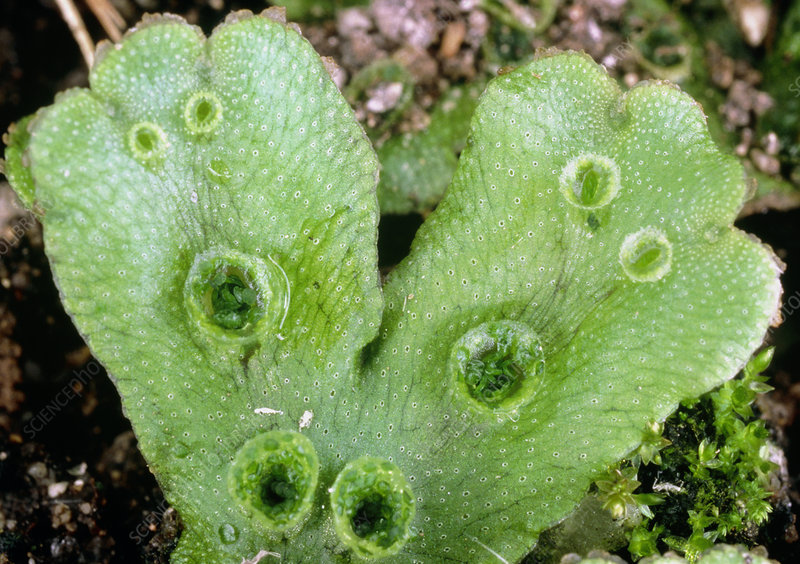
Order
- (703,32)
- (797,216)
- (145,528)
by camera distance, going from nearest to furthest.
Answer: (145,528) < (797,216) < (703,32)

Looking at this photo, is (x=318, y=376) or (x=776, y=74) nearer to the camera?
(x=318, y=376)

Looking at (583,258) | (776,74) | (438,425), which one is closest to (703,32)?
(776,74)

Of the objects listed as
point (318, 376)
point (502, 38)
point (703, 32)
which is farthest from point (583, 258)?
point (703, 32)

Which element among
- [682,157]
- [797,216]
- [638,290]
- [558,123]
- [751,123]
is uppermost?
[558,123]

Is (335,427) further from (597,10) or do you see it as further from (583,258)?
(597,10)

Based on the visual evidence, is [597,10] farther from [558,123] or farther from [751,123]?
[558,123]

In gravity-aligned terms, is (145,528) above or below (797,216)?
above

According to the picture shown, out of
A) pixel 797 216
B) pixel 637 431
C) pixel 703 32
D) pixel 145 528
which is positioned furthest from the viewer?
pixel 703 32
